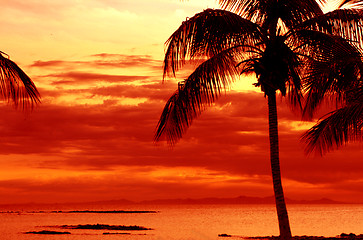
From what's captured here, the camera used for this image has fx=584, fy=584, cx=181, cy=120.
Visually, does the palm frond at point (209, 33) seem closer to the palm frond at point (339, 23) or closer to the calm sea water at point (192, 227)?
the palm frond at point (339, 23)

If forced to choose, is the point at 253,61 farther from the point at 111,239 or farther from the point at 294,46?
Answer: the point at 111,239

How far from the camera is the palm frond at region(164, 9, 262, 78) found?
2017cm

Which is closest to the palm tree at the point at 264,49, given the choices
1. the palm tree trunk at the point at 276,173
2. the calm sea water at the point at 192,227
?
the palm tree trunk at the point at 276,173

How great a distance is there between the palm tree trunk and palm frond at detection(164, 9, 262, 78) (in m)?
2.45

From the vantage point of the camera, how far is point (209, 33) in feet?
68.1

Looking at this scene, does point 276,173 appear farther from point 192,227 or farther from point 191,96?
point 192,227

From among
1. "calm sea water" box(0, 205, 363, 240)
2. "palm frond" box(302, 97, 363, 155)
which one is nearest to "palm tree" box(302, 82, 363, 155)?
"palm frond" box(302, 97, 363, 155)

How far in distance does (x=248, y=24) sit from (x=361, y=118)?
17.2ft

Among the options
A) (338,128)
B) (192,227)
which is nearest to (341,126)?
(338,128)

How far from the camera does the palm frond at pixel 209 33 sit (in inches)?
794

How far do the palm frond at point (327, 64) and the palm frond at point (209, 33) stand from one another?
2.00 metres

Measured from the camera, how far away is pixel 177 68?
20391 mm

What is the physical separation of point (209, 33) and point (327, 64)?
451cm

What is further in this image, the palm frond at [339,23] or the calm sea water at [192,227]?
the calm sea water at [192,227]
